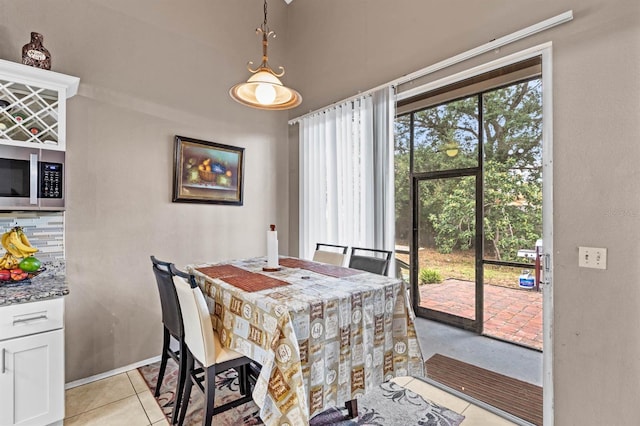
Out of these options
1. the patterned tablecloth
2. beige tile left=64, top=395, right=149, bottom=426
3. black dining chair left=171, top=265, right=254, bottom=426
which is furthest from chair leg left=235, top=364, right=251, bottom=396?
beige tile left=64, top=395, right=149, bottom=426

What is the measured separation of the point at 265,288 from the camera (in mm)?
1837

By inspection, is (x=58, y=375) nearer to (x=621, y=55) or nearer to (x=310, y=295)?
(x=310, y=295)

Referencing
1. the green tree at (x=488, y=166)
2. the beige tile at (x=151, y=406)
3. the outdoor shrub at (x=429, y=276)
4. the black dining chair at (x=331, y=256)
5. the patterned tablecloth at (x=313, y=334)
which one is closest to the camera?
the patterned tablecloth at (x=313, y=334)

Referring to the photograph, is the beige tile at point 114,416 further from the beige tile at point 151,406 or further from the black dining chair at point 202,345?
the black dining chair at point 202,345

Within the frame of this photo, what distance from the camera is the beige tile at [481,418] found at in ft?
6.72

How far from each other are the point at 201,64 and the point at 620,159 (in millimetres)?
3295

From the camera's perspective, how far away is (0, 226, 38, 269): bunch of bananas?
196cm

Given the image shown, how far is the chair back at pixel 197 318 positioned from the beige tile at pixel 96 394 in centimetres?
107

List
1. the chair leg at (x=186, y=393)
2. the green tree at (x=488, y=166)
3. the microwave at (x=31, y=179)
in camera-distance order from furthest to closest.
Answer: the green tree at (x=488, y=166) → the microwave at (x=31, y=179) → the chair leg at (x=186, y=393)

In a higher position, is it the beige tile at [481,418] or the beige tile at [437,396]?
the beige tile at [481,418]

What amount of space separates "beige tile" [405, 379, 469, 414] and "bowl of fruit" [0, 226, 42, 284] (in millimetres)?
2712

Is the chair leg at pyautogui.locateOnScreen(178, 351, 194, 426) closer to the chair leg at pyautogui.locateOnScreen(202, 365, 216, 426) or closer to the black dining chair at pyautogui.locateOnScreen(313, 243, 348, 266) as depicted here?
the chair leg at pyautogui.locateOnScreen(202, 365, 216, 426)

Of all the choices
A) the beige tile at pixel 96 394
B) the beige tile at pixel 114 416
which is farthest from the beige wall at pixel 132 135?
the beige tile at pixel 114 416

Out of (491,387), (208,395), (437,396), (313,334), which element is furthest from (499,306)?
(208,395)
